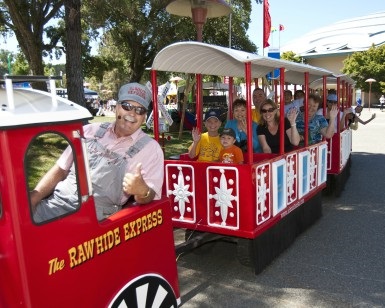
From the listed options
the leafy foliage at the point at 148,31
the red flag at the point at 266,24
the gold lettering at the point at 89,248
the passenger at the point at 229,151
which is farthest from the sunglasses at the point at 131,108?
the red flag at the point at 266,24

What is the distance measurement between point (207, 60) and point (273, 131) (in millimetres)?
1240

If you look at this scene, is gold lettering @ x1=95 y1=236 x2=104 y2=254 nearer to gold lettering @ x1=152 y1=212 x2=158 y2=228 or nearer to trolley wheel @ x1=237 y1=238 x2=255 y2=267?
gold lettering @ x1=152 y1=212 x2=158 y2=228

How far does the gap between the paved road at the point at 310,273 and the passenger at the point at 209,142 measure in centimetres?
118

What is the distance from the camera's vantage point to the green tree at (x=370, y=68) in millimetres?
48469

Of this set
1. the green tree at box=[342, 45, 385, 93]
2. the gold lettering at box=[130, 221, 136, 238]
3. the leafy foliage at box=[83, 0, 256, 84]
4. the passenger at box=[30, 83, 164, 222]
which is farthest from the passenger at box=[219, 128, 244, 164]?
the green tree at box=[342, 45, 385, 93]

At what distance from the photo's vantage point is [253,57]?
3.79 metres

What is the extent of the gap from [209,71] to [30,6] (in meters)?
8.93

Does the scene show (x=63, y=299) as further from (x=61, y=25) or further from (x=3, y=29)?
(x=61, y=25)

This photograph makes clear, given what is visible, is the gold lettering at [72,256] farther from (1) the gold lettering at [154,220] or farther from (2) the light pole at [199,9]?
(2) the light pole at [199,9]

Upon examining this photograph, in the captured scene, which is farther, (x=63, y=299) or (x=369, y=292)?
(x=369, y=292)

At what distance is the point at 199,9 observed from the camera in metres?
6.48

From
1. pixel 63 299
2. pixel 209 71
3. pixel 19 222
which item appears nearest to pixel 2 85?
pixel 19 222

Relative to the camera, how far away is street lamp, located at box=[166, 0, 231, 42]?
6500 millimetres

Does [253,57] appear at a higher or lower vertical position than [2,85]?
higher
